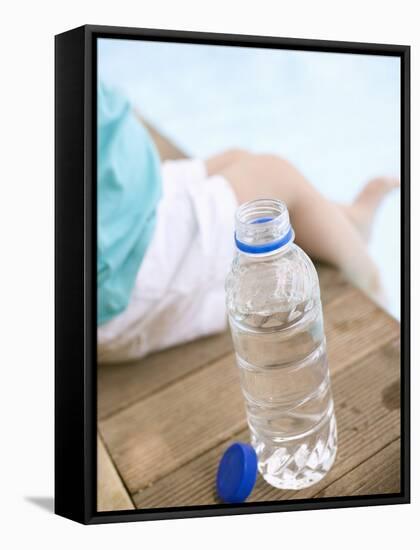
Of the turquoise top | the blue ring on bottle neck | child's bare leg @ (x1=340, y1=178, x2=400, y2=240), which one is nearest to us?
the blue ring on bottle neck

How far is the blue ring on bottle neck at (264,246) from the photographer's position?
1.24 m

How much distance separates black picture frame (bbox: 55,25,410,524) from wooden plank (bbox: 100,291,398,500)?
0.28 feet

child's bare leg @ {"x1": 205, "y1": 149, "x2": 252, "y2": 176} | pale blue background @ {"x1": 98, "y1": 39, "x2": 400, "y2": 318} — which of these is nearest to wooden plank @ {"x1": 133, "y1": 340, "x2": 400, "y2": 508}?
pale blue background @ {"x1": 98, "y1": 39, "x2": 400, "y2": 318}

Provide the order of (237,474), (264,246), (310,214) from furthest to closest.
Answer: (310,214), (237,474), (264,246)

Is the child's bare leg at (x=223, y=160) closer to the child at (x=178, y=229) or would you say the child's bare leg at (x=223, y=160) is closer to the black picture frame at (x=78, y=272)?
the child at (x=178, y=229)

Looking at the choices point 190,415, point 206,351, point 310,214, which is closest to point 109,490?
point 190,415

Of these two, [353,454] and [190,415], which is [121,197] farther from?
[353,454]

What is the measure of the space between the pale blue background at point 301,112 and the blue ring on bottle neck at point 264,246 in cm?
26

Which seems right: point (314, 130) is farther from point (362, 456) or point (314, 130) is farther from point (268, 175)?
point (362, 456)

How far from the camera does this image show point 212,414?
1.44 m

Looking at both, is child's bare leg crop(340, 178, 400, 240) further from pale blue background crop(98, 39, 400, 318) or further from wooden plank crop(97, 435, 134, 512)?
wooden plank crop(97, 435, 134, 512)

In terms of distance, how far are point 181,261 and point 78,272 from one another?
0.24 metres

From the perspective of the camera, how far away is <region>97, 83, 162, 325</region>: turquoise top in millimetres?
1356

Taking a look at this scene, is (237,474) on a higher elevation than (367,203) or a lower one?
lower
